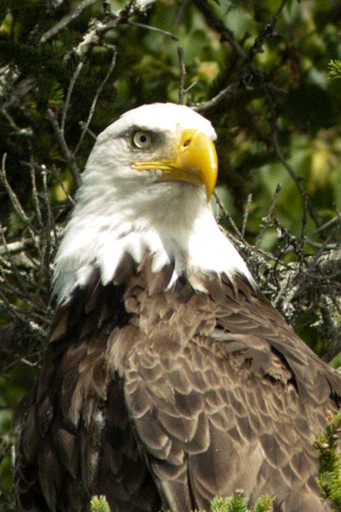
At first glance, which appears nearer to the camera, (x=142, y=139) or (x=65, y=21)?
(x=142, y=139)

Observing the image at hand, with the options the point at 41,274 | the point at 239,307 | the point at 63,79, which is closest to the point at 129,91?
the point at 63,79

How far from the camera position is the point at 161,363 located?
3.71 m

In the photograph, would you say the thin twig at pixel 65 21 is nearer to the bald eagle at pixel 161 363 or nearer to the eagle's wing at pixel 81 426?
the bald eagle at pixel 161 363

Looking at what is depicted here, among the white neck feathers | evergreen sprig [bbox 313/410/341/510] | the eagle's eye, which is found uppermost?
the eagle's eye

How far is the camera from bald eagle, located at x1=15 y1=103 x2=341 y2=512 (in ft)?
11.9

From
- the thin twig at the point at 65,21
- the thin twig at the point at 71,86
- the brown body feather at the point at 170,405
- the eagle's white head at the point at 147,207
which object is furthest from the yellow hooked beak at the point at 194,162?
the thin twig at the point at 65,21

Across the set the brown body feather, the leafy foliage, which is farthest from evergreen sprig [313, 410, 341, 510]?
the brown body feather

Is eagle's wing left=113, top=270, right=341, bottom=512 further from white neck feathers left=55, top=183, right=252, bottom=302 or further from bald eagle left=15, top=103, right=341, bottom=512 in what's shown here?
white neck feathers left=55, top=183, right=252, bottom=302

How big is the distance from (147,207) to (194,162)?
31cm

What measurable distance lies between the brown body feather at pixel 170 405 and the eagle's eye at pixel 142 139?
449 mm

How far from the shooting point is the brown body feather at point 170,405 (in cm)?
362

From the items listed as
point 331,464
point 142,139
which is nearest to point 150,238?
point 142,139

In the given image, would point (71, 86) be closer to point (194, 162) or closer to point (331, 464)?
point (194, 162)

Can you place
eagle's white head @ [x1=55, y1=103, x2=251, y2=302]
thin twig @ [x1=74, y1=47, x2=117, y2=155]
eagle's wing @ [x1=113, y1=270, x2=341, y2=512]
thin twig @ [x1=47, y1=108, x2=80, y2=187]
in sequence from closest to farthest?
eagle's wing @ [x1=113, y1=270, x2=341, y2=512]
eagle's white head @ [x1=55, y1=103, x2=251, y2=302]
thin twig @ [x1=47, y1=108, x2=80, y2=187]
thin twig @ [x1=74, y1=47, x2=117, y2=155]
